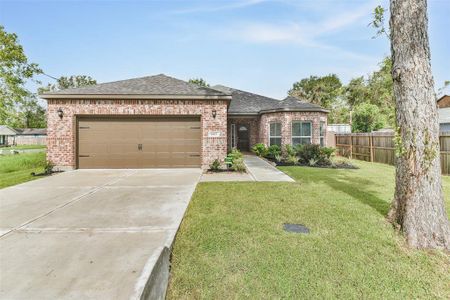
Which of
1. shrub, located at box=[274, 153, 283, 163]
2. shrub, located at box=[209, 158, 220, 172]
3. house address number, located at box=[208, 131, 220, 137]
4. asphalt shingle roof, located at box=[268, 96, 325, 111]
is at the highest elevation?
asphalt shingle roof, located at box=[268, 96, 325, 111]

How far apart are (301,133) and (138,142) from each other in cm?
948

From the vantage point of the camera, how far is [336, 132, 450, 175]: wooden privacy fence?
9361mm

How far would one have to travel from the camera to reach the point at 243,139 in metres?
18.2

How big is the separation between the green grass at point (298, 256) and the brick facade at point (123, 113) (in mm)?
4810

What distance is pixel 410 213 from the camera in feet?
12.0

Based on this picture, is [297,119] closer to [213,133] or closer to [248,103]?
[248,103]

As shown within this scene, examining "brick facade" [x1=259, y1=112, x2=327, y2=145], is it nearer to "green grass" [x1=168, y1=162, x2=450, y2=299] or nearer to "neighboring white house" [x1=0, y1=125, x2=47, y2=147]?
"green grass" [x1=168, y1=162, x2=450, y2=299]

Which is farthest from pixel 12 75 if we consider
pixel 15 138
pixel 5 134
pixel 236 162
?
pixel 15 138

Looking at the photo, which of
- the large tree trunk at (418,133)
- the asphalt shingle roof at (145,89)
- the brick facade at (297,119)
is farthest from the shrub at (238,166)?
the large tree trunk at (418,133)

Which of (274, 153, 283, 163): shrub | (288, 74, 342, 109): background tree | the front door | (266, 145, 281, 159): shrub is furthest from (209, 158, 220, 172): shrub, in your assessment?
(288, 74, 342, 109): background tree

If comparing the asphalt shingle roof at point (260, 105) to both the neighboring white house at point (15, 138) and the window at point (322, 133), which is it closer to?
the window at point (322, 133)

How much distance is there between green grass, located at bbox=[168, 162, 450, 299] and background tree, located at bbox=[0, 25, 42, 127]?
20.6 metres

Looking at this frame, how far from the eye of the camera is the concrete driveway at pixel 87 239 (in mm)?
2268

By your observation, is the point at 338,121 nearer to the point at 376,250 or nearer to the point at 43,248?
the point at 376,250
